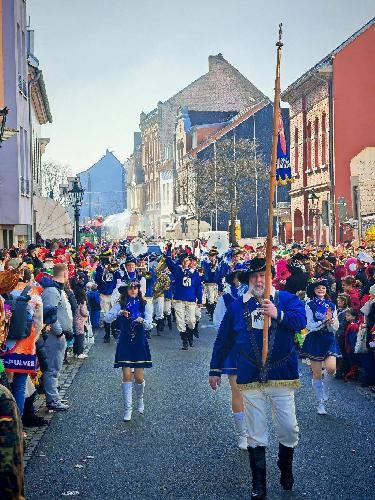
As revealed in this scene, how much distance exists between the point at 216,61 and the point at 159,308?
60555 millimetres

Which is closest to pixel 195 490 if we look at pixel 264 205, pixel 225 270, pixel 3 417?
pixel 3 417

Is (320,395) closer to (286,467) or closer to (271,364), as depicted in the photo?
(286,467)

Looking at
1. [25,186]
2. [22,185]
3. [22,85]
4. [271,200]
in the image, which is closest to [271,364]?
[271,200]

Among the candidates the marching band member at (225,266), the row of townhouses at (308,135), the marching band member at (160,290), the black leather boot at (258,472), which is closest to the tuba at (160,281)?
the marching band member at (160,290)

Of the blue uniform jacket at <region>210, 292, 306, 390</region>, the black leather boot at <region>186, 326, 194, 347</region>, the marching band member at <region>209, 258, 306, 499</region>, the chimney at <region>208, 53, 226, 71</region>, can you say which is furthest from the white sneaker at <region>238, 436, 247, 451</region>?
the chimney at <region>208, 53, 226, 71</region>

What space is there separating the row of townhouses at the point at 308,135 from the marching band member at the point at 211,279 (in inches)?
195

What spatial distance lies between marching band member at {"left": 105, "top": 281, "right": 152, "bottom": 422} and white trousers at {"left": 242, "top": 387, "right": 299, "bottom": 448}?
11.0 feet

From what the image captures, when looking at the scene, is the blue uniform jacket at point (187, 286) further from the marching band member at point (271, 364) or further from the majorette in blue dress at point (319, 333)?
the marching band member at point (271, 364)

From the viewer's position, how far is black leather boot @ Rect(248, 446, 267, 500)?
23.2 feet

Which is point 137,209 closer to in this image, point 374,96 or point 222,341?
point 374,96

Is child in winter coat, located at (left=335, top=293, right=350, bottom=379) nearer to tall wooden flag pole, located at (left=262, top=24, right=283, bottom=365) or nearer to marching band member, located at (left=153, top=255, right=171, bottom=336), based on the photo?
tall wooden flag pole, located at (left=262, top=24, right=283, bottom=365)

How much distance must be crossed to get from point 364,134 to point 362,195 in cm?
459

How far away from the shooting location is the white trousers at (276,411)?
289 inches

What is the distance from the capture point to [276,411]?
7512 millimetres
